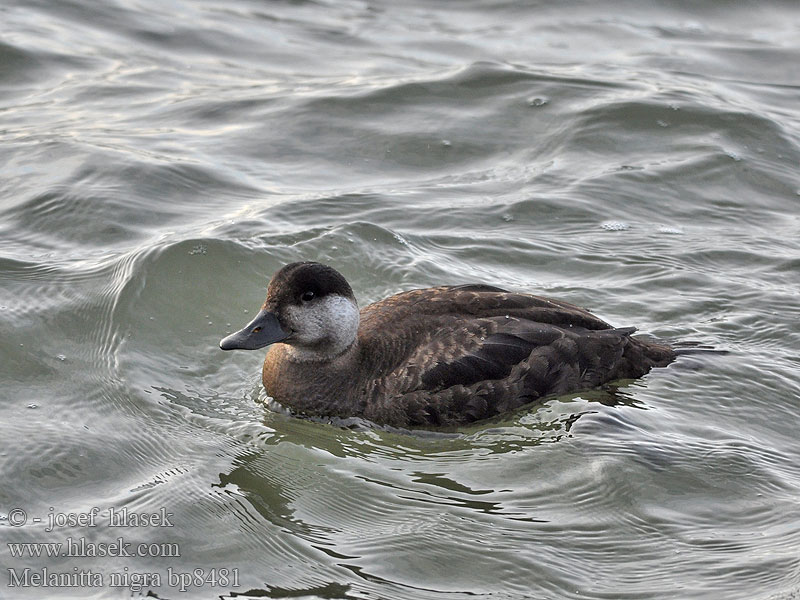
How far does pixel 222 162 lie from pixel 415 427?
4.56 metres

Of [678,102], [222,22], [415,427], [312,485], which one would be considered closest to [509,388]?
[415,427]

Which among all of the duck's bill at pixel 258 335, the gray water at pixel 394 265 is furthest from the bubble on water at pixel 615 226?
the duck's bill at pixel 258 335

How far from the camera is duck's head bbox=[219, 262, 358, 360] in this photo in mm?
6988

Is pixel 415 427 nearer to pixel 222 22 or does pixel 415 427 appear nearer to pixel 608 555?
pixel 608 555

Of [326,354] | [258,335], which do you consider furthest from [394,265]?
[258,335]

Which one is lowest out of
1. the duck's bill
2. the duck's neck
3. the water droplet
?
the duck's neck

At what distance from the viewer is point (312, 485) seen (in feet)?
21.1

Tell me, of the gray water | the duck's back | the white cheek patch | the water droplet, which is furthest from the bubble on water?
the white cheek patch

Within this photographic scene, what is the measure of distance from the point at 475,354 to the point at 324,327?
960 millimetres

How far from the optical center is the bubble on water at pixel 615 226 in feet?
32.0

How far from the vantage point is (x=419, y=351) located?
713cm

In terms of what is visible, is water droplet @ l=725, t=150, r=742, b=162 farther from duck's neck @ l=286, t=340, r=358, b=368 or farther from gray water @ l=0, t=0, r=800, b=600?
duck's neck @ l=286, t=340, r=358, b=368

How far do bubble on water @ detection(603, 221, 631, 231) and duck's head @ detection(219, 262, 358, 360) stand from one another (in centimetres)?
334

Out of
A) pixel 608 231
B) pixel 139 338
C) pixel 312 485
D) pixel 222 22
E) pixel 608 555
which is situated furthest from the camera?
Answer: pixel 222 22
